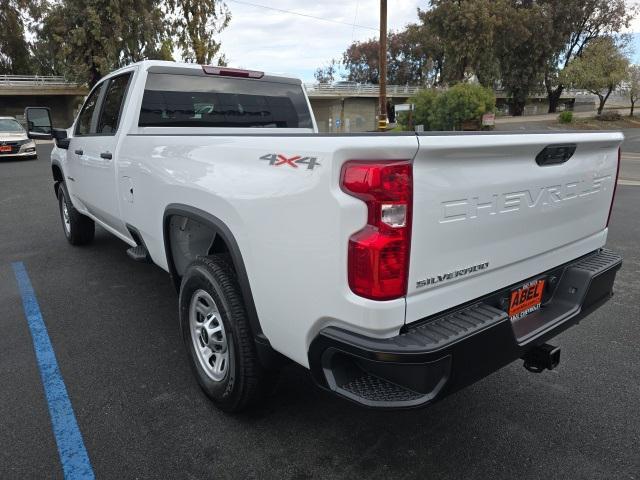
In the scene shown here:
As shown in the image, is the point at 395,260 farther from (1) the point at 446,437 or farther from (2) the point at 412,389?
(1) the point at 446,437

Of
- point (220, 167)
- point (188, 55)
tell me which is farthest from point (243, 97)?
point (188, 55)

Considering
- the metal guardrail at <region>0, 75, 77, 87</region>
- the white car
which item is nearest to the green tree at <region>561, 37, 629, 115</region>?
the white car

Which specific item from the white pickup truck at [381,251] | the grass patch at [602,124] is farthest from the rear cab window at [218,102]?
the grass patch at [602,124]

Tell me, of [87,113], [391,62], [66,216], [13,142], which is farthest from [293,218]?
[391,62]

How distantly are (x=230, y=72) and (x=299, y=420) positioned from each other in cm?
291

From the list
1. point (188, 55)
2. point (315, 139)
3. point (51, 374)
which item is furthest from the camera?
point (188, 55)

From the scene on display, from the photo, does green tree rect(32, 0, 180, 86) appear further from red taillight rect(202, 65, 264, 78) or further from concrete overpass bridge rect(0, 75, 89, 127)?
red taillight rect(202, 65, 264, 78)

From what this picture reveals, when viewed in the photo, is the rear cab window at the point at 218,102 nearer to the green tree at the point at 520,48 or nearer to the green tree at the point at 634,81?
the green tree at the point at 634,81

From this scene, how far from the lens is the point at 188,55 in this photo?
38.4 m

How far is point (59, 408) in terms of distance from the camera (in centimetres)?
270

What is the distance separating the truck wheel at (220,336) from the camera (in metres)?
2.35

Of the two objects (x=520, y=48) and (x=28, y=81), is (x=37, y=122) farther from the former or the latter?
(x=520, y=48)

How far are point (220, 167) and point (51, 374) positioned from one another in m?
1.84

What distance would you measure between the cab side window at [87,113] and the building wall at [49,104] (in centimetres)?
4113
